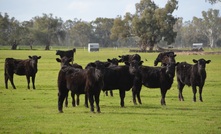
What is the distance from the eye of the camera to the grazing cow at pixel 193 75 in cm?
2078

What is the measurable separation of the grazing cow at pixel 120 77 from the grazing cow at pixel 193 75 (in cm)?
327

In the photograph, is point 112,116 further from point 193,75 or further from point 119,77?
point 193,75

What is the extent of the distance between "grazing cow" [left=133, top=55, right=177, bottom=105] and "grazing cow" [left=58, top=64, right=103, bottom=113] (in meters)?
3.30

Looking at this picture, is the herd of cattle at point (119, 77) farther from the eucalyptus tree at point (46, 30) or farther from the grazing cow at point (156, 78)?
the eucalyptus tree at point (46, 30)

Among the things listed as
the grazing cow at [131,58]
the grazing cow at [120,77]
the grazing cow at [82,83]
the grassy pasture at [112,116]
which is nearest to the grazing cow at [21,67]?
the grassy pasture at [112,116]

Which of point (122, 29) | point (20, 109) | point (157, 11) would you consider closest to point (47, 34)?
point (122, 29)

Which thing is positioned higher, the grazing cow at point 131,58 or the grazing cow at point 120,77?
the grazing cow at point 131,58

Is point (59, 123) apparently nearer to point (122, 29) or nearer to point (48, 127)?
point (48, 127)

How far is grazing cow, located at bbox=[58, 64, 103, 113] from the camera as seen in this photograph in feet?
53.2

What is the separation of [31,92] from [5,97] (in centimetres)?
279

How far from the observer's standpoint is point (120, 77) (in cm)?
1889

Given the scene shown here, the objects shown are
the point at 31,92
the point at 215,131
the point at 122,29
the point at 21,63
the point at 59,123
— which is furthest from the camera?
the point at 122,29

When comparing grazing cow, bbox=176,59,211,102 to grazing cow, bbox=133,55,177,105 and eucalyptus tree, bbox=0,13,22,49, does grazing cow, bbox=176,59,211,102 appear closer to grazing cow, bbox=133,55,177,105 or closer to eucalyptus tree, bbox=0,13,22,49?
grazing cow, bbox=133,55,177,105

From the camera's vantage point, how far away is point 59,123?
13.9 m
